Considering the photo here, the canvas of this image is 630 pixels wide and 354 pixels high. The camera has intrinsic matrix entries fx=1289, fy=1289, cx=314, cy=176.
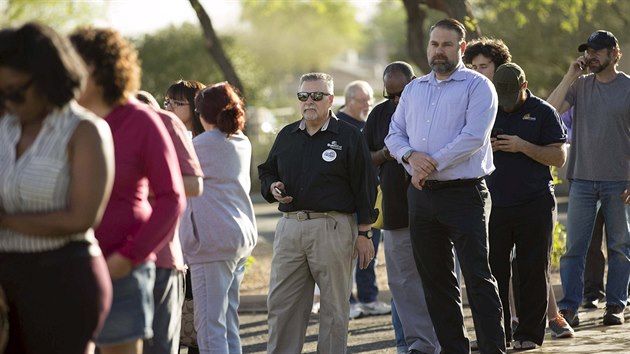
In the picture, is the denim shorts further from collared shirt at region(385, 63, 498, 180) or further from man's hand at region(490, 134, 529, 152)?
man's hand at region(490, 134, 529, 152)

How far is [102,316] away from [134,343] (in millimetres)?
477

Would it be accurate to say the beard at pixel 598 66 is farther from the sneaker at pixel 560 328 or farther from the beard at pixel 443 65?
the beard at pixel 443 65

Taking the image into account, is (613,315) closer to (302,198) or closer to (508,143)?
(508,143)

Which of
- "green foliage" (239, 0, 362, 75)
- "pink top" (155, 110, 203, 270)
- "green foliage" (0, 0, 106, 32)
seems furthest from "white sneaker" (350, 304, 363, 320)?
"green foliage" (239, 0, 362, 75)

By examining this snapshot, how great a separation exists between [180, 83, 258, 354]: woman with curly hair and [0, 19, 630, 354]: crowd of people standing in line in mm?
12

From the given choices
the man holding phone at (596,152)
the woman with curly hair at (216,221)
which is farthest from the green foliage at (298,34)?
the woman with curly hair at (216,221)

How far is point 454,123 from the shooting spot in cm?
812

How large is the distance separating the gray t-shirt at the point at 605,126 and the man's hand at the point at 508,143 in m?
1.54

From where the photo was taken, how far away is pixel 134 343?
531 centimetres

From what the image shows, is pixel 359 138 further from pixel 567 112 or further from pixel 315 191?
pixel 567 112

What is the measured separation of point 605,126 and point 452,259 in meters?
2.52

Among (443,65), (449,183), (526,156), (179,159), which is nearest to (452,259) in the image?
(449,183)

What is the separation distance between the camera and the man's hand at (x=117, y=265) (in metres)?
5.13

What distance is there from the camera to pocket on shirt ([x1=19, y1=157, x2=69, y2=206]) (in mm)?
4762
